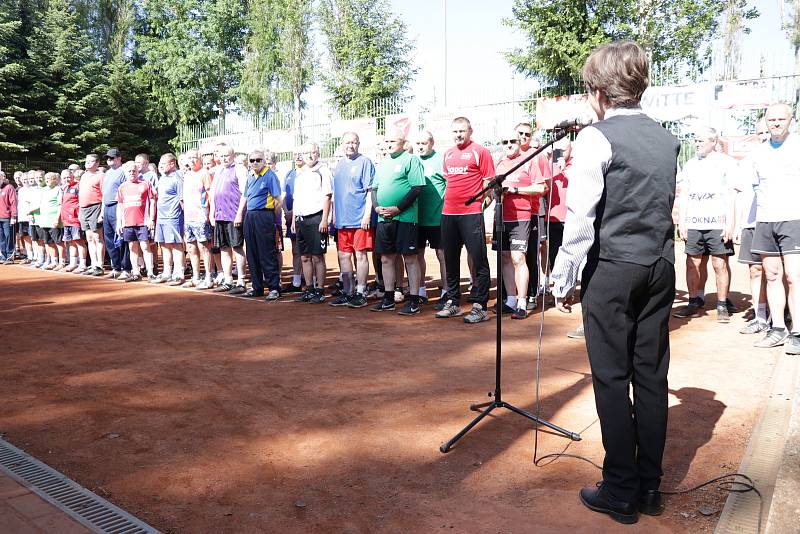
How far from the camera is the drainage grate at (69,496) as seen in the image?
3.04 metres

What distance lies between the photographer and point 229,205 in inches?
402

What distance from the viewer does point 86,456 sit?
3887 mm

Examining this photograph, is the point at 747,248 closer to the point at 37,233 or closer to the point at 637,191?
the point at 637,191

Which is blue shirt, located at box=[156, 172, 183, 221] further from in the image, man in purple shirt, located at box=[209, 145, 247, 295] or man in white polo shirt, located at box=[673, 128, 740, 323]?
man in white polo shirt, located at box=[673, 128, 740, 323]

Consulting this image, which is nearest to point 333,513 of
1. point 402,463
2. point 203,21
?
point 402,463

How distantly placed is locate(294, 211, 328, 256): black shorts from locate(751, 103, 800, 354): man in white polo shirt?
5.56 meters

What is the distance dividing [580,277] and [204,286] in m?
9.10

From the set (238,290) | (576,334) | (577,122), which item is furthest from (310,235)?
(577,122)

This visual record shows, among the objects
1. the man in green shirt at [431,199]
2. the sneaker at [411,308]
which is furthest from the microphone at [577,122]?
the man in green shirt at [431,199]

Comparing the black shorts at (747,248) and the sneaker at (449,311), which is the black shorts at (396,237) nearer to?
the sneaker at (449,311)

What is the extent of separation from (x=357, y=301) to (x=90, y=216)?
710cm

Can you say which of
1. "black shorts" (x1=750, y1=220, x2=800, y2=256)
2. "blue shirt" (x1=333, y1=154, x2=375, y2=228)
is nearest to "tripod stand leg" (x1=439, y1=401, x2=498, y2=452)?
"black shorts" (x1=750, y1=220, x2=800, y2=256)

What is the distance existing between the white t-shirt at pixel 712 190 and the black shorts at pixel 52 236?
43.5ft

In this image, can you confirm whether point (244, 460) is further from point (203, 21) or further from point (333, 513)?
point (203, 21)
